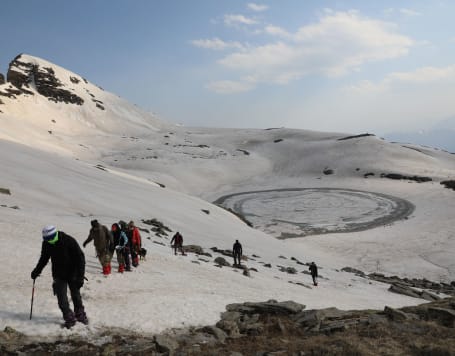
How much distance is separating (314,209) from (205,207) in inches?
1093

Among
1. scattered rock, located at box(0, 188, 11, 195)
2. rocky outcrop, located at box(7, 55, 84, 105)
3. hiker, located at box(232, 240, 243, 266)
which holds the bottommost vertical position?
hiker, located at box(232, 240, 243, 266)

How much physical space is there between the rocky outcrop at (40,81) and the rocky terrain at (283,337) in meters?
155

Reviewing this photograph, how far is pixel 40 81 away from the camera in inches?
6053

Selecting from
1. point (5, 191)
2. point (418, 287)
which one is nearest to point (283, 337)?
point (5, 191)

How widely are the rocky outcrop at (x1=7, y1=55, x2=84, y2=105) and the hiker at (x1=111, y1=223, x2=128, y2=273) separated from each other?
149 m

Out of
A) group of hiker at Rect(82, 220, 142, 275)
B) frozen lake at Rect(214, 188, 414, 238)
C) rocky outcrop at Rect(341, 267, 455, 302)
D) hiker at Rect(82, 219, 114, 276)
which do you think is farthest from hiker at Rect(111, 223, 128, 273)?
frozen lake at Rect(214, 188, 414, 238)

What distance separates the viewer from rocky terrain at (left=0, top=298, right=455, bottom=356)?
8203 mm

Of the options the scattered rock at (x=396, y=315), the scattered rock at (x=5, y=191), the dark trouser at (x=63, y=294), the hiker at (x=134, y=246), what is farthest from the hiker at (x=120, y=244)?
the scattered rock at (x=5, y=191)

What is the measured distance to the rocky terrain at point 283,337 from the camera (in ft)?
26.9

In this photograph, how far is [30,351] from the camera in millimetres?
7773

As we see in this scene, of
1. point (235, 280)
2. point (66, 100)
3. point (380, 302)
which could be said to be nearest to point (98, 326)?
point (235, 280)

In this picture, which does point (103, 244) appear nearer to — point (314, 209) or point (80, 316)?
point (80, 316)

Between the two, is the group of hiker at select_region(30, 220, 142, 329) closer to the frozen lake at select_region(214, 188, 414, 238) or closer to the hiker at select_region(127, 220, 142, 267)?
the hiker at select_region(127, 220, 142, 267)

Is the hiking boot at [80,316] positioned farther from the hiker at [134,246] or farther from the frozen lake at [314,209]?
the frozen lake at [314,209]
